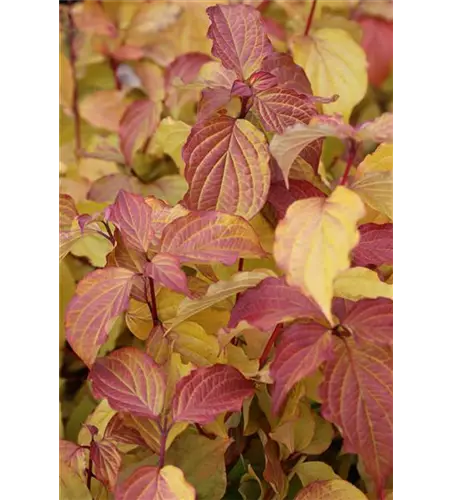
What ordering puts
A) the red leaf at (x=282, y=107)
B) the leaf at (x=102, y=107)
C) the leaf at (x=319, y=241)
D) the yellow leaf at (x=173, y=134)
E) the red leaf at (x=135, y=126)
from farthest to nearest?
the leaf at (x=102, y=107), the red leaf at (x=135, y=126), the yellow leaf at (x=173, y=134), the red leaf at (x=282, y=107), the leaf at (x=319, y=241)

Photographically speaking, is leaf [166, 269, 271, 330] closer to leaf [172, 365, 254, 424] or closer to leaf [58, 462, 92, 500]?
leaf [172, 365, 254, 424]

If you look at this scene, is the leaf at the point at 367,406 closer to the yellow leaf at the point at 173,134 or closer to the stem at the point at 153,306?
the stem at the point at 153,306

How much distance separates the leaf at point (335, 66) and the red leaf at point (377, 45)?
238 millimetres

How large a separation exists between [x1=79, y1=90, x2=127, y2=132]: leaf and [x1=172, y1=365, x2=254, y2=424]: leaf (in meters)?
0.52

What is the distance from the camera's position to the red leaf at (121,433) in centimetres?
54

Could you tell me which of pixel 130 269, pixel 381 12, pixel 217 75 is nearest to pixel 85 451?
pixel 130 269

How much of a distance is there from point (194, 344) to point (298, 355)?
0.11 m

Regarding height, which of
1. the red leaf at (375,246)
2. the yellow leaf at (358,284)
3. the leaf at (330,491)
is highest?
the red leaf at (375,246)

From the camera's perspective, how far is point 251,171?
0.50 m

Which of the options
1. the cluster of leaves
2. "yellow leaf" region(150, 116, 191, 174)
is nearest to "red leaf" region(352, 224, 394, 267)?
the cluster of leaves

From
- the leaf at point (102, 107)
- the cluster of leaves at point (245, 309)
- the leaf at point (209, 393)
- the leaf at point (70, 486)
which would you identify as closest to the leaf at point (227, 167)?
the cluster of leaves at point (245, 309)

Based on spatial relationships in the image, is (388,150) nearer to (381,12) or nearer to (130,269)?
(130,269)

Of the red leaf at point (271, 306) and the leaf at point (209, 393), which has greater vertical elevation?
the red leaf at point (271, 306)

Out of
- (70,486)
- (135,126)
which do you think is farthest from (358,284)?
(135,126)
